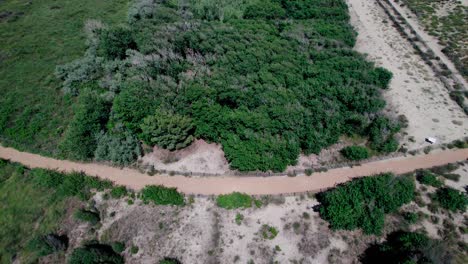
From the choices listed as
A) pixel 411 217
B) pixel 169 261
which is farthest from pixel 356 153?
pixel 169 261

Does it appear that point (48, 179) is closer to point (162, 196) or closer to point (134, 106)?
point (134, 106)

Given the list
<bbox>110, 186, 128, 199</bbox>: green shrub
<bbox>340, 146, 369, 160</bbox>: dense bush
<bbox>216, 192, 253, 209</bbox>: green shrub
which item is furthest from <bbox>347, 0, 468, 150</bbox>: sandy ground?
<bbox>110, 186, 128, 199</bbox>: green shrub

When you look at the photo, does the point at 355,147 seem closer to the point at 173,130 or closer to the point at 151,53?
the point at 173,130

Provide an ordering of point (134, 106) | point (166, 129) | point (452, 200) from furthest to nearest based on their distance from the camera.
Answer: point (134, 106) → point (166, 129) → point (452, 200)

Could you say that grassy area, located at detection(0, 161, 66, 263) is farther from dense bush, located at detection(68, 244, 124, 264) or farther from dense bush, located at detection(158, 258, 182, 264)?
dense bush, located at detection(158, 258, 182, 264)

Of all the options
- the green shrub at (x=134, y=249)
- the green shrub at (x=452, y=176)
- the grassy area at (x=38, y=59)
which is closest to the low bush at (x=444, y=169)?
the green shrub at (x=452, y=176)

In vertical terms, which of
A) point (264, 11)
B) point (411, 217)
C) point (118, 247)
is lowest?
point (118, 247)

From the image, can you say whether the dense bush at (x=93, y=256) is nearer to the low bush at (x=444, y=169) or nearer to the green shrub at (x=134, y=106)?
the green shrub at (x=134, y=106)
